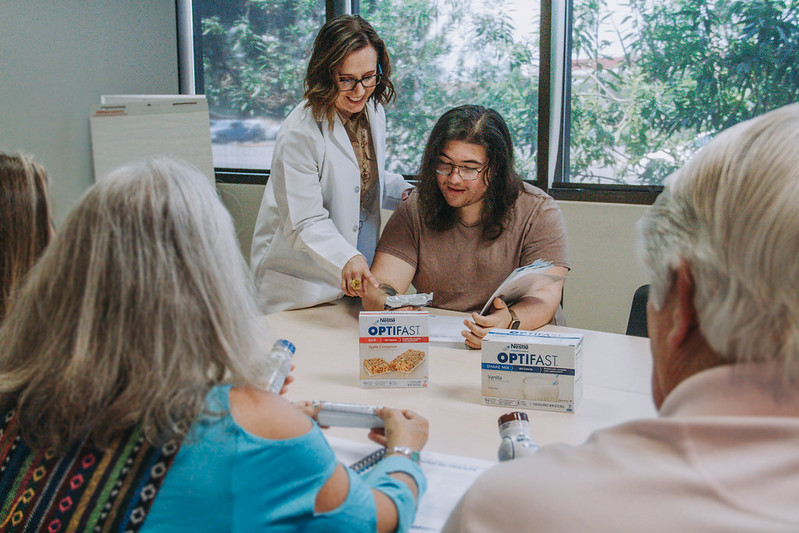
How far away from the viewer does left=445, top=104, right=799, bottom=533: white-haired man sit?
565 millimetres

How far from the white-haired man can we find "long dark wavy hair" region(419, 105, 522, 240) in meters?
1.52

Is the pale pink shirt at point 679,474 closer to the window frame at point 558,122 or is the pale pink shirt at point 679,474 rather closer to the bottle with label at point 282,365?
the bottle with label at point 282,365

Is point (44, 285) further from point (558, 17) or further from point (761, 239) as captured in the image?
point (558, 17)

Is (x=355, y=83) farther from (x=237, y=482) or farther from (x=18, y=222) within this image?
(x=237, y=482)

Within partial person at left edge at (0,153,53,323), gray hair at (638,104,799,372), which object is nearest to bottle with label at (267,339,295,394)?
partial person at left edge at (0,153,53,323)

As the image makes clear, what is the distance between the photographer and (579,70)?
3.39m

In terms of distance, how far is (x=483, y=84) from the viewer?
3.61 meters

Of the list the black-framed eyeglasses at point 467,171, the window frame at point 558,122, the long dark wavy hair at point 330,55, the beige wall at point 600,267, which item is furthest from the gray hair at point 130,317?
the window frame at point 558,122

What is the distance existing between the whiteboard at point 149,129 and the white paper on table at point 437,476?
2.85m

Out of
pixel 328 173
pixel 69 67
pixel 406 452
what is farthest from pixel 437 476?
pixel 69 67

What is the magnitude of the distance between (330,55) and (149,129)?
1.97 m

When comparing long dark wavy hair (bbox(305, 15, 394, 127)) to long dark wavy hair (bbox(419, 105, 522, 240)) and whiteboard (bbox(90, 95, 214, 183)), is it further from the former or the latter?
whiteboard (bbox(90, 95, 214, 183))

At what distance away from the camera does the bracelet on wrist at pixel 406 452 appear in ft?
3.79

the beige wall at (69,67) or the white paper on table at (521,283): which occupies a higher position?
the beige wall at (69,67)
